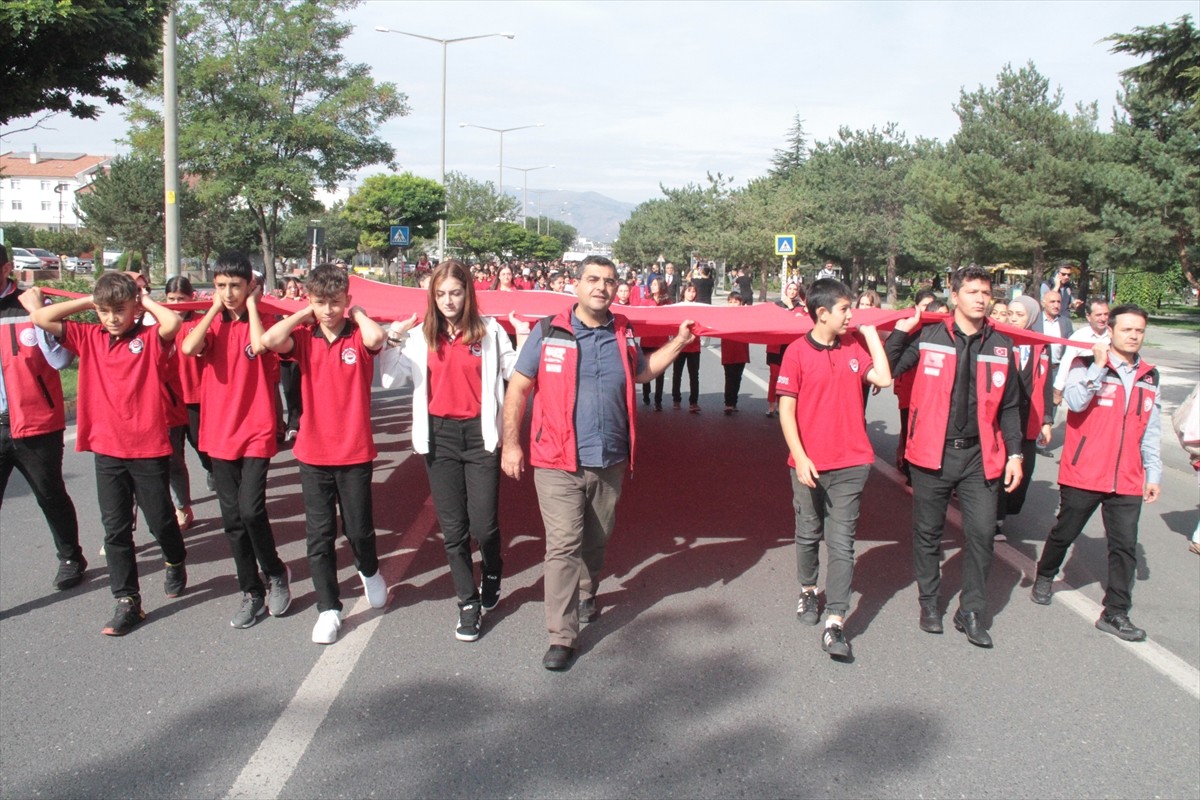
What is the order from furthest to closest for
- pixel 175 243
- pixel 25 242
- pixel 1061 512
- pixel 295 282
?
A: 1. pixel 25 242
2. pixel 175 243
3. pixel 295 282
4. pixel 1061 512

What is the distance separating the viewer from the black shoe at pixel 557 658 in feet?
14.2

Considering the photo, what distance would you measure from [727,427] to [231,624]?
24.1ft

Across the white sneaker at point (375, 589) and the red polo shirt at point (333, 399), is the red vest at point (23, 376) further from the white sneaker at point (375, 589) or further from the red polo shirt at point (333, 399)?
the white sneaker at point (375, 589)

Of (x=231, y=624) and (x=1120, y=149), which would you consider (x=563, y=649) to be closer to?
(x=231, y=624)

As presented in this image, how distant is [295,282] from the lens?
13.5 m

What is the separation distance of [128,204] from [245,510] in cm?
5045

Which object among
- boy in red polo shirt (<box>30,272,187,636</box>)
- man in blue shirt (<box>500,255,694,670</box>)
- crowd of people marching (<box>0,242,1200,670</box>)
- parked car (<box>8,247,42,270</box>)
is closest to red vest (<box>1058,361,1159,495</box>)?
crowd of people marching (<box>0,242,1200,670</box>)

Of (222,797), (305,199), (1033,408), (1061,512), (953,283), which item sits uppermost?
(305,199)

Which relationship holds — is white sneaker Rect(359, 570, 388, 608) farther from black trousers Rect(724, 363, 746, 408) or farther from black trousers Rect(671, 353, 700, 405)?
black trousers Rect(724, 363, 746, 408)

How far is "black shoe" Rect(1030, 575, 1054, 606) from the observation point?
540cm

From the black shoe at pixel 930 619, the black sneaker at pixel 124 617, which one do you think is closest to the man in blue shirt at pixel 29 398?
the black sneaker at pixel 124 617

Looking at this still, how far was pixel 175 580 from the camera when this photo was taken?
525cm

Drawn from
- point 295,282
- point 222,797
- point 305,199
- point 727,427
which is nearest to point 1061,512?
point 222,797

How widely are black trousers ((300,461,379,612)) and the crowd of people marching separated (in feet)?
0.04
